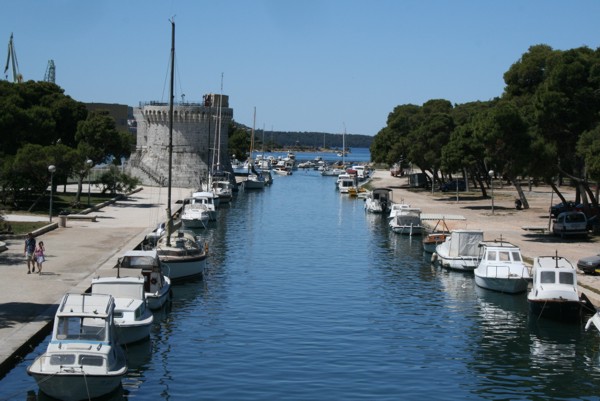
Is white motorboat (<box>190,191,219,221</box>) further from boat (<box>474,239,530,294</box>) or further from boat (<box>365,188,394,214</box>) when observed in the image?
boat (<box>474,239,530,294</box>)

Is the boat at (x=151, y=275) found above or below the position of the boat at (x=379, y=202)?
below

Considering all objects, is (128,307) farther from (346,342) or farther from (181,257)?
(181,257)

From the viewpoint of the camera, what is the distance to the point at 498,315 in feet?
115

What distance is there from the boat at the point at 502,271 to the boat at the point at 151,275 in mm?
13774

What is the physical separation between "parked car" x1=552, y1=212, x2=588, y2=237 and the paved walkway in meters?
23.9

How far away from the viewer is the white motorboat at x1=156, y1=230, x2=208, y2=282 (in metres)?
39.2

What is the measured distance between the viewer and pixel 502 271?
1535 inches

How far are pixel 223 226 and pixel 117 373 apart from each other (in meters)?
45.3

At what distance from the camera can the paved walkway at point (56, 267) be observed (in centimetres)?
2728

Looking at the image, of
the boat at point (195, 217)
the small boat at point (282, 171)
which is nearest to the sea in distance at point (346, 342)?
the boat at point (195, 217)

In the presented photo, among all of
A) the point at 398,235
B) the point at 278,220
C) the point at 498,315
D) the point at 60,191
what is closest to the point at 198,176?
the point at 60,191

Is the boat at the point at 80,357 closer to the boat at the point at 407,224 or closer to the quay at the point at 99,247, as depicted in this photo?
the quay at the point at 99,247

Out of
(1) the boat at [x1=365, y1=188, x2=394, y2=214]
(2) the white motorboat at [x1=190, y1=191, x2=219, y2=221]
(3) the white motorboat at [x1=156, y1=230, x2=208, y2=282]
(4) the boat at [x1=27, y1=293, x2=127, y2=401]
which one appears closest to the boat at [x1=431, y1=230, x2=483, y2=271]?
(3) the white motorboat at [x1=156, y1=230, x2=208, y2=282]

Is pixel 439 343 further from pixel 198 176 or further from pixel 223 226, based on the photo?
pixel 198 176
